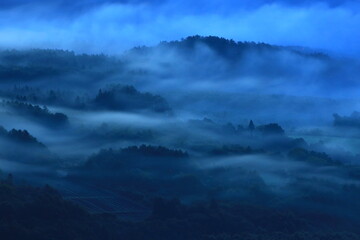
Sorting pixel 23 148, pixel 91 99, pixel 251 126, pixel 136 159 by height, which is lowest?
pixel 136 159

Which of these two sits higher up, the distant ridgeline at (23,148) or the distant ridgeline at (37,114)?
the distant ridgeline at (37,114)

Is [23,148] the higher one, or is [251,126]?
[251,126]

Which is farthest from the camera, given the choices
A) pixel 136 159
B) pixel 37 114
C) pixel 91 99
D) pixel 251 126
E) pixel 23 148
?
pixel 251 126

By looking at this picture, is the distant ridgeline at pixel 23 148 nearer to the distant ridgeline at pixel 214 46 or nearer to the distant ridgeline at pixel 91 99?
the distant ridgeline at pixel 91 99

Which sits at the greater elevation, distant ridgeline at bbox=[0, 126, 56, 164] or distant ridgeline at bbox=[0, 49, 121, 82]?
distant ridgeline at bbox=[0, 49, 121, 82]

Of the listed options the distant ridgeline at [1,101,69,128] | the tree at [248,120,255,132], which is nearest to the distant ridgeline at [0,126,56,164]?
the distant ridgeline at [1,101,69,128]

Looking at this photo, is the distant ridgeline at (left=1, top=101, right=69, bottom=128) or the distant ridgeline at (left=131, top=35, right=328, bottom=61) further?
the distant ridgeline at (left=131, top=35, right=328, bottom=61)

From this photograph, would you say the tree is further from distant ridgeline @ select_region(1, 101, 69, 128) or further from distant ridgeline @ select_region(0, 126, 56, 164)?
distant ridgeline @ select_region(0, 126, 56, 164)

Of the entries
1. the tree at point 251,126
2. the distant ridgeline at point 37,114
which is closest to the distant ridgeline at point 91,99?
the distant ridgeline at point 37,114

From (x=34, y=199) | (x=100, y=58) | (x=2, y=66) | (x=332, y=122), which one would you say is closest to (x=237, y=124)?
(x=332, y=122)

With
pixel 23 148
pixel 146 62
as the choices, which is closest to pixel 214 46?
pixel 146 62

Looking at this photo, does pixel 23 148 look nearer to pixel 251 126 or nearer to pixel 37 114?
pixel 37 114

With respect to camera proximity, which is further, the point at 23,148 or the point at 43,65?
the point at 43,65

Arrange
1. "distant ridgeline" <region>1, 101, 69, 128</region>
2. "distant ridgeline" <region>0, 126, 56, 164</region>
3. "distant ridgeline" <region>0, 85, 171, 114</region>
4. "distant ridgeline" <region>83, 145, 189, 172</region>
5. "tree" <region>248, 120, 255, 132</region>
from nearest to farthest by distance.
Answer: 1. "distant ridgeline" <region>0, 126, 56, 164</region>
2. "distant ridgeline" <region>83, 145, 189, 172</region>
3. "distant ridgeline" <region>1, 101, 69, 128</region>
4. "distant ridgeline" <region>0, 85, 171, 114</region>
5. "tree" <region>248, 120, 255, 132</region>
